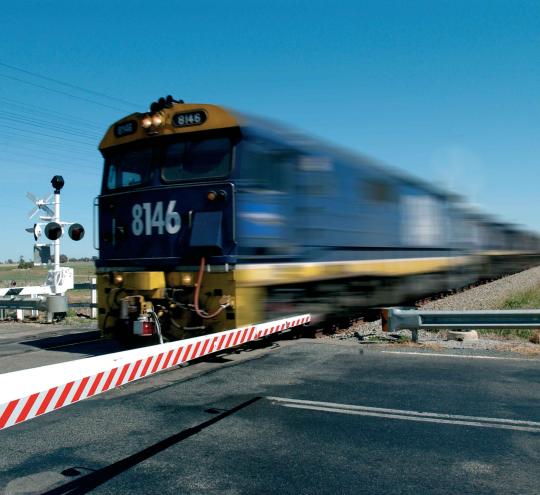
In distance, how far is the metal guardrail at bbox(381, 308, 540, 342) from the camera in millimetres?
8875

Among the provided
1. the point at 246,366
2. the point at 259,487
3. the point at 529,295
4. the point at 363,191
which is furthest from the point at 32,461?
the point at 529,295

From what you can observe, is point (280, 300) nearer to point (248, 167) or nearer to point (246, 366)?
point (246, 366)

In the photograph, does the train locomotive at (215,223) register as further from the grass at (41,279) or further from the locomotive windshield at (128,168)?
the grass at (41,279)

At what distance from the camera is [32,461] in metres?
4.31

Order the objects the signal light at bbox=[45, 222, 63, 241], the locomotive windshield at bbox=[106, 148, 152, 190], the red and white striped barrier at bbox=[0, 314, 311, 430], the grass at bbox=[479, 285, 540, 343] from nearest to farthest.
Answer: the red and white striped barrier at bbox=[0, 314, 311, 430] < the locomotive windshield at bbox=[106, 148, 152, 190] < the grass at bbox=[479, 285, 540, 343] < the signal light at bbox=[45, 222, 63, 241]

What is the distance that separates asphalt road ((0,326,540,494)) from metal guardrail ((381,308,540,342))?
156 cm

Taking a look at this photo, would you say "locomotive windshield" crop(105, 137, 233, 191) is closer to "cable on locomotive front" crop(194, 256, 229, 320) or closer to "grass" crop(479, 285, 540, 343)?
"cable on locomotive front" crop(194, 256, 229, 320)

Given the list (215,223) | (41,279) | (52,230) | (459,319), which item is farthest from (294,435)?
(41,279)

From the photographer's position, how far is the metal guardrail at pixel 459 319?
8875 millimetres

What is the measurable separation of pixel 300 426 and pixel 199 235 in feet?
12.1

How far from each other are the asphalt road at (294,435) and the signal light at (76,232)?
8.85 m

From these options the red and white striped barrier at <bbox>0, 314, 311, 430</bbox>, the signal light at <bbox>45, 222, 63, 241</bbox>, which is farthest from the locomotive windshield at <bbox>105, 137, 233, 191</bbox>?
the signal light at <bbox>45, 222, 63, 241</bbox>

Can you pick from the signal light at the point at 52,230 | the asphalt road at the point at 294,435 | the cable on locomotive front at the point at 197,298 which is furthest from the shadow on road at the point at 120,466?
the signal light at the point at 52,230

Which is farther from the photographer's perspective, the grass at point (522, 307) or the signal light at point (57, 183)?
the signal light at point (57, 183)
